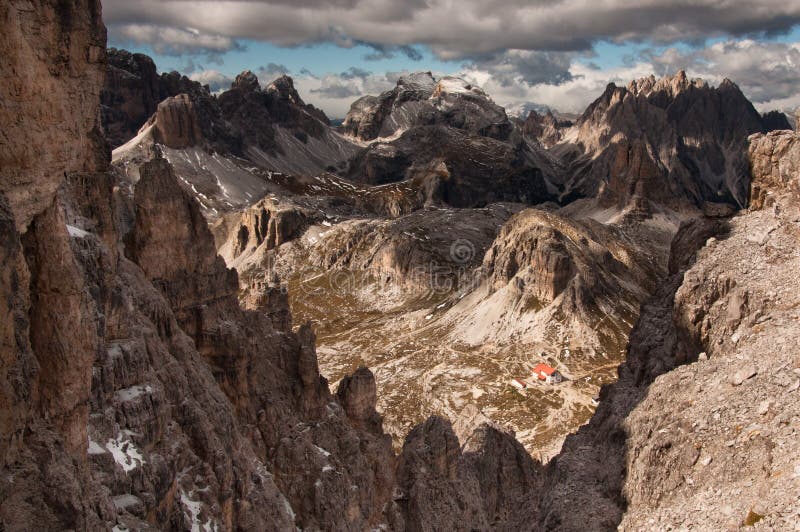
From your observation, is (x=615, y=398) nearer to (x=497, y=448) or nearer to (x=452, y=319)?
(x=497, y=448)

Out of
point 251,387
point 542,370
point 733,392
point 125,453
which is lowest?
point 542,370

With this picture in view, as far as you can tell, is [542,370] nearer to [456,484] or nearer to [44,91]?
[456,484]

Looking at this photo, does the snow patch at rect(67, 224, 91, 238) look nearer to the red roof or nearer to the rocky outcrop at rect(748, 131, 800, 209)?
the rocky outcrop at rect(748, 131, 800, 209)

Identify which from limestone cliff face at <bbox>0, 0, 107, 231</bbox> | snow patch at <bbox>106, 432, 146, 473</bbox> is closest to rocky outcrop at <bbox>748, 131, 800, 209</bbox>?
limestone cliff face at <bbox>0, 0, 107, 231</bbox>

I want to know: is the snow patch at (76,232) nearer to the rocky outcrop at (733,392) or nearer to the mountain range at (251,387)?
the mountain range at (251,387)

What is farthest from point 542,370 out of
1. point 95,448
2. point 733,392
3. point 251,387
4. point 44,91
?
point 44,91

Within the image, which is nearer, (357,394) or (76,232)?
(76,232)

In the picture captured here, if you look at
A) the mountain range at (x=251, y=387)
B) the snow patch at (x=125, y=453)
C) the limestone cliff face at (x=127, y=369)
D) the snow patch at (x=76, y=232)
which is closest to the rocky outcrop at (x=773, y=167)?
the mountain range at (x=251, y=387)

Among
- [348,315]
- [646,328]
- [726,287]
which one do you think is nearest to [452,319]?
[348,315]

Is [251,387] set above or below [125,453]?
below
